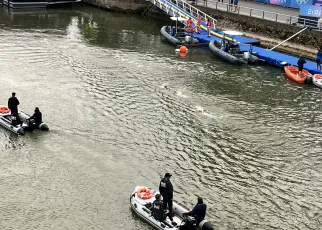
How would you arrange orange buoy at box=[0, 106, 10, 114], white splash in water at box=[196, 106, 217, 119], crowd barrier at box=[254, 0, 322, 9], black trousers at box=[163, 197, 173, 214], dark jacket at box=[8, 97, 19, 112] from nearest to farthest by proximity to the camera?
black trousers at box=[163, 197, 173, 214], dark jacket at box=[8, 97, 19, 112], orange buoy at box=[0, 106, 10, 114], white splash in water at box=[196, 106, 217, 119], crowd barrier at box=[254, 0, 322, 9]

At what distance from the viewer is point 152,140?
24547 mm

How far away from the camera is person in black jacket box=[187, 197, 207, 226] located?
54.2 ft

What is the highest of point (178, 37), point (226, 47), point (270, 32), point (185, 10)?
point (185, 10)

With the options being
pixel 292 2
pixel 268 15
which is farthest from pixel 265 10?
pixel 292 2

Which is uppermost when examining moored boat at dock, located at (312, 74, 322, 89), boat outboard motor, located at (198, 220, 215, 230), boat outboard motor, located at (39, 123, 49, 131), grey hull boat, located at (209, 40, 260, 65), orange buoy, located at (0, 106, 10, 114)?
grey hull boat, located at (209, 40, 260, 65)

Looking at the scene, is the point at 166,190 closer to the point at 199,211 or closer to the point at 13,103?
the point at 199,211

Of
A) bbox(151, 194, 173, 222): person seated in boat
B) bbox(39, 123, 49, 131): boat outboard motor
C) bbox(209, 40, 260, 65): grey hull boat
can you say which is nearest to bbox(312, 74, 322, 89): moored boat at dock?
bbox(209, 40, 260, 65): grey hull boat

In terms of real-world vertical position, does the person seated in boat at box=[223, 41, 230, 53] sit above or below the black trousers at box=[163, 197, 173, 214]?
above

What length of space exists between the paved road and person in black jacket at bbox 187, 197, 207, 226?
107ft

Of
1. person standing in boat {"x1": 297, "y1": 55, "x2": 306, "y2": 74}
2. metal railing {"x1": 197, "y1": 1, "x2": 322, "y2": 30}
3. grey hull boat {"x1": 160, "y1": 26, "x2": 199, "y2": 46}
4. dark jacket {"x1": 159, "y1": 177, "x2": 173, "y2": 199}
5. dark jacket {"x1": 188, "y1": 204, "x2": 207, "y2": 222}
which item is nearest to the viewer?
dark jacket {"x1": 188, "y1": 204, "x2": 207, "y2": 222}

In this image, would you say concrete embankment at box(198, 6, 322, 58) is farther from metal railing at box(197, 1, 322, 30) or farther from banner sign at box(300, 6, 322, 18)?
banner sign at box(300, 6, 322, 18)

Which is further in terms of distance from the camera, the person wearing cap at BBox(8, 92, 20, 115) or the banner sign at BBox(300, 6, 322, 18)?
the banner sign at BBox(300, 6, 322, 18)

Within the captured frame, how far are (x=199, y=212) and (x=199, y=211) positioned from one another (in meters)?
0.05

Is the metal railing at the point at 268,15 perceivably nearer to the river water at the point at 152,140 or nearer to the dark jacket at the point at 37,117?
the river water at the point at 152,140
